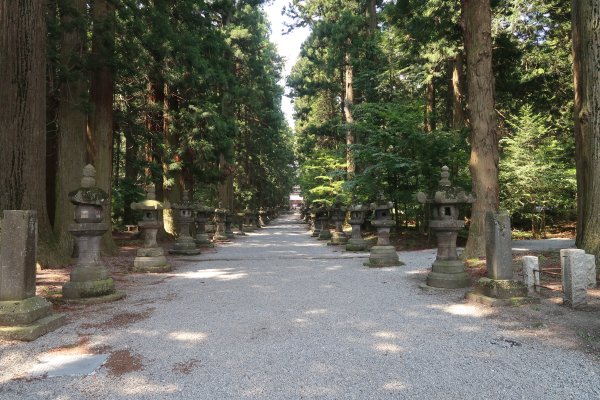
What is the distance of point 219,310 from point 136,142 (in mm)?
11767

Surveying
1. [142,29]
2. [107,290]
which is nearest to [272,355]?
[107,290]

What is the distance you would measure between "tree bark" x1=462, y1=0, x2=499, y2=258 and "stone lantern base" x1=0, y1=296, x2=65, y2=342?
8215 mm

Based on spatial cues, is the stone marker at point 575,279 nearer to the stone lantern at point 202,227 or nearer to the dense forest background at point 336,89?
the dense forest background at point 336,89

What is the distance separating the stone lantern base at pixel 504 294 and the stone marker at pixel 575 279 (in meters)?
0.42

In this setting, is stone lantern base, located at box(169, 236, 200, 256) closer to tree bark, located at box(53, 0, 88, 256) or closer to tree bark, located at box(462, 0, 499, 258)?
tree bark, located at box(53, 0, 88, 256)

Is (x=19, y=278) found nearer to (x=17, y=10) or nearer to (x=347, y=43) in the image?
(x=17, y=10)

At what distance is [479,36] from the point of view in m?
8.77

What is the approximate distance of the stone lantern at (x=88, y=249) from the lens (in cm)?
580

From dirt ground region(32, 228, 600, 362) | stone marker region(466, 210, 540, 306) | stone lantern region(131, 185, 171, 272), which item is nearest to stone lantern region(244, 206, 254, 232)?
stone lantern region(131, 185, 171, 272)

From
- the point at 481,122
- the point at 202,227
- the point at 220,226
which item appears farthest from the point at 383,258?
the point at 220,226

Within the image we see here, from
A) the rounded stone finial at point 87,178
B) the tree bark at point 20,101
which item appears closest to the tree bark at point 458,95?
the rounded stone finial at point 87,178

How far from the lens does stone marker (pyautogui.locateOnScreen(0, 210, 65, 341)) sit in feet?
13.5

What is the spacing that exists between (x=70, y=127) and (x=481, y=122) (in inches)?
389

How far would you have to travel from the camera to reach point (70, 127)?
968cm
